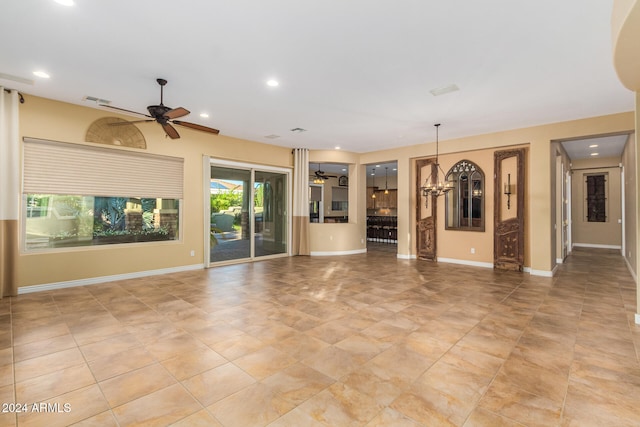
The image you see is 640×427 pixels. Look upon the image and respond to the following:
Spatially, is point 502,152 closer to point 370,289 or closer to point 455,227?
point 455,227

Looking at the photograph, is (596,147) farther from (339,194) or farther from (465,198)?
(339,194)

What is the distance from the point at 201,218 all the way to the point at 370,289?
4.03 m

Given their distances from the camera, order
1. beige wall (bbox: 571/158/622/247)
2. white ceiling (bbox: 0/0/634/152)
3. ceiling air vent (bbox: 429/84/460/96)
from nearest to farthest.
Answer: white ceiling (bbox: 0/0/634/152) → ceiling air vent (bbox: 429/84/460/96) → beige wall (bbox: 571/158/622/247)

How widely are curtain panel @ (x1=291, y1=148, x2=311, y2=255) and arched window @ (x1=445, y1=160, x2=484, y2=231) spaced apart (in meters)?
3.75

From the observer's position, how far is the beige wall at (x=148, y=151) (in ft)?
15.6

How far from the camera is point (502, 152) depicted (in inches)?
266

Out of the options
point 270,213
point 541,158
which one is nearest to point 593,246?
point 541,158

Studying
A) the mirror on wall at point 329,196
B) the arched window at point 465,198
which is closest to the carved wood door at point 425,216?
the arched window at point 465,198

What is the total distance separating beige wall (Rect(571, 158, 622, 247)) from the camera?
9.73 meters

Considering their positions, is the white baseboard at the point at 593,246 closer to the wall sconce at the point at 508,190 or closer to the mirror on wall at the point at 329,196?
the wall sconce at the point at 508,190

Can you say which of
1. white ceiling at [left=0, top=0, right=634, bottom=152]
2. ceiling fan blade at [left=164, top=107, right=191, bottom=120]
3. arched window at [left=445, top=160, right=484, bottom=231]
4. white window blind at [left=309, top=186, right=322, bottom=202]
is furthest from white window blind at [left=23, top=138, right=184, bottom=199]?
white window blind at [left=309, top=186, right=322, bottom=202]

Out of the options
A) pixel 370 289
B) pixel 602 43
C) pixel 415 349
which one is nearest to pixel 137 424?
pixel 415 349

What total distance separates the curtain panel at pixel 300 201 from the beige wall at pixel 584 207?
30.2 ft

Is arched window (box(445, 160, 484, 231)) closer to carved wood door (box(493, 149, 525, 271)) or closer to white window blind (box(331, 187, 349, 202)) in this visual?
carved wood door (box(493, 149, 525, 271))
